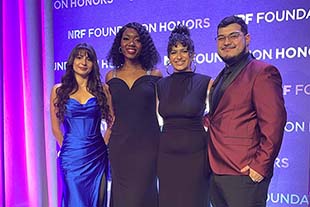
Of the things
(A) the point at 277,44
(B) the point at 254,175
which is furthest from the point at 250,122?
(A) the point at 277,44

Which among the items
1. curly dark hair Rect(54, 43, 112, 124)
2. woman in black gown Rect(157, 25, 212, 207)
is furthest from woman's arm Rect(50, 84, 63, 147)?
woman in black gown Rect(157, 25, 212, 207)

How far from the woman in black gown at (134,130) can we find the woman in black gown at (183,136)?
0.16m

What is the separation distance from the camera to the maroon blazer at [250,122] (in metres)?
1.78

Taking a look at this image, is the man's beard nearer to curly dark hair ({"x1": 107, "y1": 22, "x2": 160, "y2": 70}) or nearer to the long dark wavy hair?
the long dark wavy hair

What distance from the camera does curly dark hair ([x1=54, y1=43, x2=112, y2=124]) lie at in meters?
2.52

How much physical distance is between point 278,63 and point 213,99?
991 mm

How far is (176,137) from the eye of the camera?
7.33ft

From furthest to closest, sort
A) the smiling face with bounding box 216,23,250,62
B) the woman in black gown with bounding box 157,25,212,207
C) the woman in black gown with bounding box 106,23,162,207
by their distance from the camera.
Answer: the woman in black gown with bounding box 106,23,162,207, the woman in black gown with bounding box 157,25,212,207, the smiling face with bounding box 216,23,250,62

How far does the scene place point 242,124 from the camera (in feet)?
6.13

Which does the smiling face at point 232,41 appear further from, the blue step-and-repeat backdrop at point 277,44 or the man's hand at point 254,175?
the blue step-and-repeat backdrop at point 277,44

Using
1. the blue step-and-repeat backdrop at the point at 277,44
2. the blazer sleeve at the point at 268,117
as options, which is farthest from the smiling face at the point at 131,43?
→ the blazer sleeve at the point at 268,117

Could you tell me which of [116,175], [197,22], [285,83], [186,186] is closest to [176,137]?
[186,186]

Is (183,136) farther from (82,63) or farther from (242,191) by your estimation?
(82,63)

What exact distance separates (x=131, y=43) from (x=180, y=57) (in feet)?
1.32
